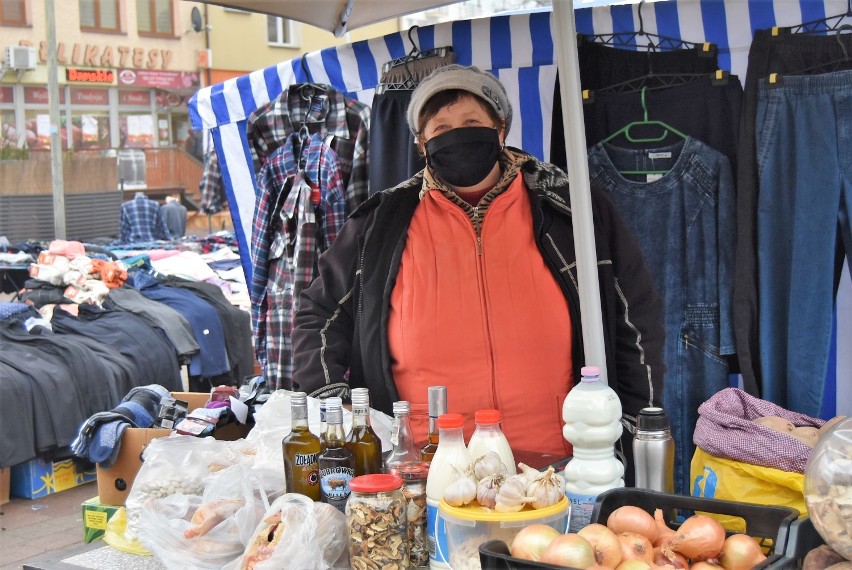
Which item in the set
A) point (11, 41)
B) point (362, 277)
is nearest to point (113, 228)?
point (362, 277)

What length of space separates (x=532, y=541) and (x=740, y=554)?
0.35 m

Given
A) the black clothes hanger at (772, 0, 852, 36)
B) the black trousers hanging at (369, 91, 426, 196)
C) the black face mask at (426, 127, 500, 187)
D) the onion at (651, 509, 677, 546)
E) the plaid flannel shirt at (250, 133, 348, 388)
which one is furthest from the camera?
the plaid flannel shirt at (250, 133, 348, 388)

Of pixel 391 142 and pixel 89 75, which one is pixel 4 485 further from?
pixel 89 75

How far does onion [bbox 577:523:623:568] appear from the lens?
1603 mm

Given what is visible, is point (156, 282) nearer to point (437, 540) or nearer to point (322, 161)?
point (322, 161)

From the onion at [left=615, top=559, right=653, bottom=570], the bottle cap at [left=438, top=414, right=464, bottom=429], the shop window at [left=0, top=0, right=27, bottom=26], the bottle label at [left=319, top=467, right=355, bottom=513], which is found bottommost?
the onion at [left=615, top=559, right=653, bottom=570]

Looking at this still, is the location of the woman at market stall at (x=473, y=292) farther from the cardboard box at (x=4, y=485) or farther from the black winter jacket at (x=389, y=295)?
the cardboard box at (x=4, y=485)

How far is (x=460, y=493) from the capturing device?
1.78 m

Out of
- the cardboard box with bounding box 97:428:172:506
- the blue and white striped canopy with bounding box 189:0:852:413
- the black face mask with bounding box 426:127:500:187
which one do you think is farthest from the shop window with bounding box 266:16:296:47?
the black face mask with bounding box 426:127:500:187

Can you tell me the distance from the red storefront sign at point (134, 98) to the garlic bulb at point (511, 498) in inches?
1160

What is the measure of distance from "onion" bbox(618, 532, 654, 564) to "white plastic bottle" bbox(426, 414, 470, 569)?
36 cm

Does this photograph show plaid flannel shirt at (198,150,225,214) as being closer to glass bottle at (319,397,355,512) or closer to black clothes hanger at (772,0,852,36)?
black clothes hanger at (772,0,852,36)

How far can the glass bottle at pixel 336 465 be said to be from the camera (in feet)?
6.75

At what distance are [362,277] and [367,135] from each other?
5.35 ft
